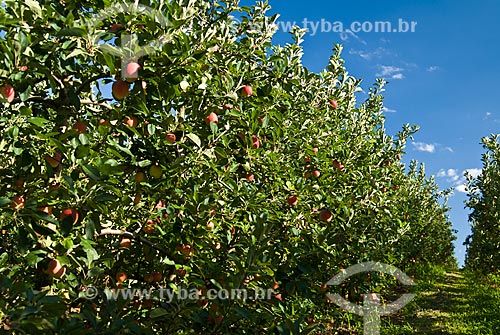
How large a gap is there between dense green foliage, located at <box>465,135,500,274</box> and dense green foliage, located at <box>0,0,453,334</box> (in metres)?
11.8

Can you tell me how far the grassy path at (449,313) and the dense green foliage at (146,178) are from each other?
567 cm

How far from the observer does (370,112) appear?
8.95 meters

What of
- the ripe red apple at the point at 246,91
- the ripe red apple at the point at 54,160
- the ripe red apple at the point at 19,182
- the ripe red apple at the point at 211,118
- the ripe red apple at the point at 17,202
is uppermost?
the ripe red apple at the point at 246,91

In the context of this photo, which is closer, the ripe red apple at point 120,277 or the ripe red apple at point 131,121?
the ripe red apple at point 131,121

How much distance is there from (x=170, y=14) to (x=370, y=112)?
7336mm

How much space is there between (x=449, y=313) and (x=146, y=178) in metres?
9.82

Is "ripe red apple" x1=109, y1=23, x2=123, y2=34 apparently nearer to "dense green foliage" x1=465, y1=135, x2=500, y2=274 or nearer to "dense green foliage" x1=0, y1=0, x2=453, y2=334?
"dense green foliage" x1=0, y1=0, x2=453, y2=334

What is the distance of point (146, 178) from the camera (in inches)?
104

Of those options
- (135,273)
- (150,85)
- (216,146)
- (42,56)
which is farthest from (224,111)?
(135,273)

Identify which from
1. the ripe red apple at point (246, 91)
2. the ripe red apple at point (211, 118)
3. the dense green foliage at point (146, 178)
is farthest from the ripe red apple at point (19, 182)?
the ripe red apple at point (246, 91)

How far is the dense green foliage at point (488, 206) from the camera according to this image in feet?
44.4

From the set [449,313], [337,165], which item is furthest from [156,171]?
[449,313]

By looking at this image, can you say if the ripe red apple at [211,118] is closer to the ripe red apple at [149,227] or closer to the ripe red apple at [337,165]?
the ripe red apple at [149,227]

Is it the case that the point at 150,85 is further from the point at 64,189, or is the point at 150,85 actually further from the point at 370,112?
the point at 370,112
